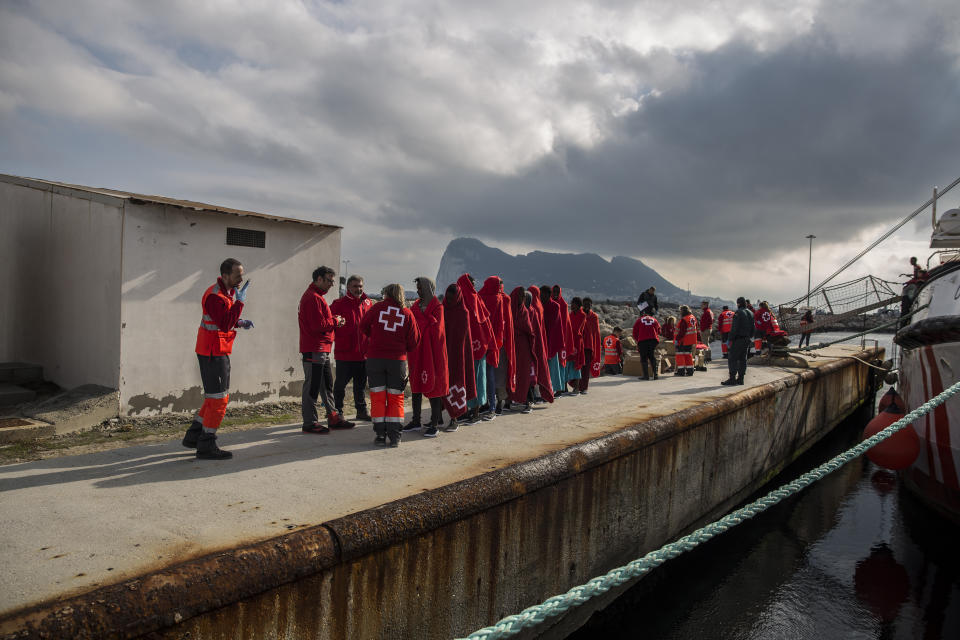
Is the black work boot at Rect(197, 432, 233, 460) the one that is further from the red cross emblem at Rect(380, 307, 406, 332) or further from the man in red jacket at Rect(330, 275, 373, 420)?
the man in red jacket at Rect(330, 275, 373, 420)

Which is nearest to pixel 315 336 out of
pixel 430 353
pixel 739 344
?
pixel 430 353

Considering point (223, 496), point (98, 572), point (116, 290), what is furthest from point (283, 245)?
point (98, 572)

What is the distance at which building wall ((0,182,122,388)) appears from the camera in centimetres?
919

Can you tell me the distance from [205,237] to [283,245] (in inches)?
60.2

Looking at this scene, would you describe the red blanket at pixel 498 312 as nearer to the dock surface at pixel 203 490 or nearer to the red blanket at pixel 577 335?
the dock surface at pixel 203 490

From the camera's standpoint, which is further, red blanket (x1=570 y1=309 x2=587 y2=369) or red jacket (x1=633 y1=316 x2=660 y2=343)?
red jacket (x1=633 y1=316 x2=660 y2=343)

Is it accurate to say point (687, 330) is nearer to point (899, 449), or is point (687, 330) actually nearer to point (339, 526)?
point (899, 449)

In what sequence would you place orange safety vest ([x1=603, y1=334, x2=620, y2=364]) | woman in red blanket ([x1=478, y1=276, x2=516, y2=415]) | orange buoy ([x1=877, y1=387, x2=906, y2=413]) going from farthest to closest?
orange safety vest ([x1=603, y1=334, x2=620, y2=364]) < orange buoy ([x1=877, y1=387, x2=906, y2=413]) < woman in red blanket ([x1=478, y1=276, x2=516, y2=415])

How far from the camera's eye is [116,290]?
9047mm

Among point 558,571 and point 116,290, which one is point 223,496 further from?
point 116,290

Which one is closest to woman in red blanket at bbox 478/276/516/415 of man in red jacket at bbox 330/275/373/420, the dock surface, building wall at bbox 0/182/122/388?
Answer: the dock surface

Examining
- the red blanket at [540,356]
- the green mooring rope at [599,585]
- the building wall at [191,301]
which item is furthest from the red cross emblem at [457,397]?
the building wall at [191,301]

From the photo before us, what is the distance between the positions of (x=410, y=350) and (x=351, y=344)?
1.76m

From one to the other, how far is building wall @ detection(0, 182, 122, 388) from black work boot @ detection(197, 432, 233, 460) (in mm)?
4791
